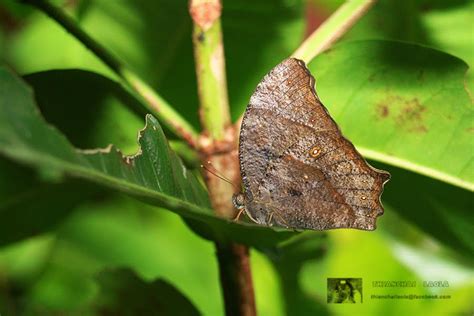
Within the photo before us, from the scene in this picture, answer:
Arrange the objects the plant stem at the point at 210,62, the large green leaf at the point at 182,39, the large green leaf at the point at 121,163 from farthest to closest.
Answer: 1. the large green leaf at the point at 182,39
2. the plant stem at the point at 210,62
3. the large green leaf at the point at 121,163

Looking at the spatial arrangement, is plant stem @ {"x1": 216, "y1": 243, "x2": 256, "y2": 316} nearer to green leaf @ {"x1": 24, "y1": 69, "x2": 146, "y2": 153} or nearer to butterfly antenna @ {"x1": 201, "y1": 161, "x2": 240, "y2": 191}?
butterfly antenna @ {"x1": 201, "y1": 161, "x2": 240, "y2": 191}

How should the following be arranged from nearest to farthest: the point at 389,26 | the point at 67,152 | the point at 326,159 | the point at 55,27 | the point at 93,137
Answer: the point at 67,152 < the point at 326,159 < the point at 93,137 < the point at 389,26 < the point at 55,27

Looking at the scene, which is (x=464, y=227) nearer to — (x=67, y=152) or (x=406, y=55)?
(x=406, y=55)

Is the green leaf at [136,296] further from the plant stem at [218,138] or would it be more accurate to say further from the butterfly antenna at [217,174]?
the butterfly antenna at [217,174]

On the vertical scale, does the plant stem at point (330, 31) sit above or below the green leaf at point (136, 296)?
above

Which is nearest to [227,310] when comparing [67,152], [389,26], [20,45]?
[67,152]

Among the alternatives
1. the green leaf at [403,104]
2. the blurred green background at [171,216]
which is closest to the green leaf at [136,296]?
the blurred green background at [171,216]

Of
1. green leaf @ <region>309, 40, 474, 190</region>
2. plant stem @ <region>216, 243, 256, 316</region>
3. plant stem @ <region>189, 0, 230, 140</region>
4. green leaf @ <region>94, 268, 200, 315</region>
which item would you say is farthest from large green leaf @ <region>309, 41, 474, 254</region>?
green leaf @ <region>94, 268, 200, 315</region>

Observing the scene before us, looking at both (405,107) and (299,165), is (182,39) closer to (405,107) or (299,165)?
(299,165)
